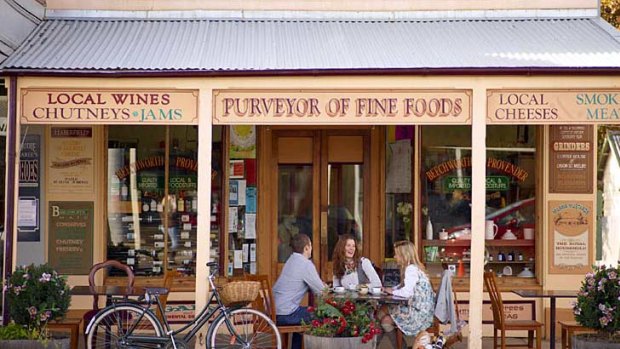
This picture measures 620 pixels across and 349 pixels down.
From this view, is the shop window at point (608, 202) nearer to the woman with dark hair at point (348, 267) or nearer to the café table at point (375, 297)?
the woman with dark hair at point (348, 267)

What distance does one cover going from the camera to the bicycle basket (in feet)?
32.6

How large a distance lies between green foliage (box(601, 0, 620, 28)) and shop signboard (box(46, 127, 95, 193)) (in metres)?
7.82

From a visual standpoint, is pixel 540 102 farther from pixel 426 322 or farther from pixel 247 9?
pixel 247 9

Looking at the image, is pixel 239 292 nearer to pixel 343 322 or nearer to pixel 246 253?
pixel 343 322

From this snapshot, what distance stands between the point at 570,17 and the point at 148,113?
532 centimetres

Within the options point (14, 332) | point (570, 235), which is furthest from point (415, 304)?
point (14, 332)

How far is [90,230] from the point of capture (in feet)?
40.7

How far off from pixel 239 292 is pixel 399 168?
363cm

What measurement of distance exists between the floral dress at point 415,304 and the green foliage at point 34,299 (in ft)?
10.8

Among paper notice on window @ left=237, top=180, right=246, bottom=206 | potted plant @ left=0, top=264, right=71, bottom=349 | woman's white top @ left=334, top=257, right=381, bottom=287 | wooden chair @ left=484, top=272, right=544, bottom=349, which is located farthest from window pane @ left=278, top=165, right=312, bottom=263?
potted plant @ left=0, top=264, right=71, bottom=349

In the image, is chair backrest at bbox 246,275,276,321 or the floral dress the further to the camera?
chair backrest at bbox 246,275,276,321

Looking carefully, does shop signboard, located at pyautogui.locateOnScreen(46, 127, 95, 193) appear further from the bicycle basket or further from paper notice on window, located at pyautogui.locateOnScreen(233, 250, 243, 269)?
the bicycle basket

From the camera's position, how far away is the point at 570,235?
12.5 meters

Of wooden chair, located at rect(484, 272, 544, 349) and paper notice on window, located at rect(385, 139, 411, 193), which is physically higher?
paper notice on window, located at rect(385, 139, 411, 193)
